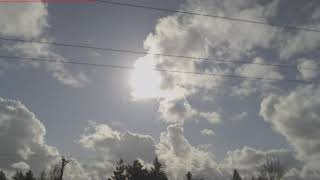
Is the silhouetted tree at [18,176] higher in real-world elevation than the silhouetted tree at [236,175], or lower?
lower

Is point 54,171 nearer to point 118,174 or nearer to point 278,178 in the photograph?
point 118,174

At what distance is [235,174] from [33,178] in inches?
3161

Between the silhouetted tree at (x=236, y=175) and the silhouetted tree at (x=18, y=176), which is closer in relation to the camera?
the silhouetted tree at (x=18, y=176)

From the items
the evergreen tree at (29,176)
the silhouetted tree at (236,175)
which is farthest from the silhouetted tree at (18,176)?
the silhouetted tree at (236,175)

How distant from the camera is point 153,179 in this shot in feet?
204

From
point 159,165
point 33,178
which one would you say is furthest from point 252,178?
point 33,178

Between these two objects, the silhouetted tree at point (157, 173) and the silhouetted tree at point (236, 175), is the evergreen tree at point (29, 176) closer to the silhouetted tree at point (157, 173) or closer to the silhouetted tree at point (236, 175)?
the silhouetted tree at point (157, 173)

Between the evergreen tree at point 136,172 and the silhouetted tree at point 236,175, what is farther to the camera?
the silhouetted tree at point 236,175

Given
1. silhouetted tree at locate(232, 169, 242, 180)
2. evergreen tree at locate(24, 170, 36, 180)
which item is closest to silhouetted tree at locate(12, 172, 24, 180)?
evergreen tree at locate(24, 170, 36, 180)

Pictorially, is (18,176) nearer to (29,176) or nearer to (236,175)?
(29,176)

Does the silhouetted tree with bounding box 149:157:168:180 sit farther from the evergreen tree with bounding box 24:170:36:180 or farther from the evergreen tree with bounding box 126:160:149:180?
the evergreen tree with bounding box 24:170:36:180

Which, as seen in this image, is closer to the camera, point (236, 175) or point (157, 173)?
point (157, 173)

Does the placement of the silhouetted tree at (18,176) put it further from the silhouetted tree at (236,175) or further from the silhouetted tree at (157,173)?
the silhouetted tree at (236,175)

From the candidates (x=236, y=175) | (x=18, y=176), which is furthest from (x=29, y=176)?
(x=236, y=175)
